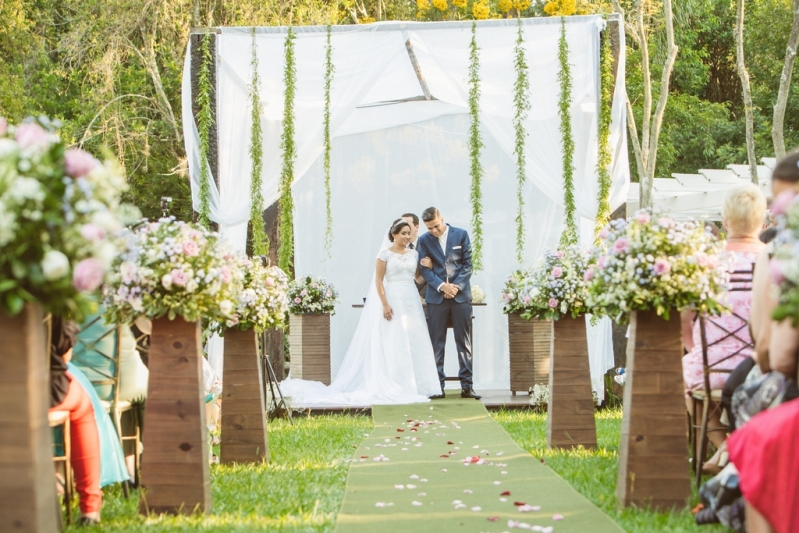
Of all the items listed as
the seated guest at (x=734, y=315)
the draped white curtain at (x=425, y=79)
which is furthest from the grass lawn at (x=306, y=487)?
the draped white curtain at (x=425, y=79)

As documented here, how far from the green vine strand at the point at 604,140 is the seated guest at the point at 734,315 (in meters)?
3.78

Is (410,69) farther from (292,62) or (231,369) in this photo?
(231,369)

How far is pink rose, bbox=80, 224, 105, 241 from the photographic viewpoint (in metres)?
2.73

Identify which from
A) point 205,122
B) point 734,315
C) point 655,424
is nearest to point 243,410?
point 655,424

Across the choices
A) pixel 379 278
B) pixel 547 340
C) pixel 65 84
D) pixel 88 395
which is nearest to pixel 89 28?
pixel 65 84

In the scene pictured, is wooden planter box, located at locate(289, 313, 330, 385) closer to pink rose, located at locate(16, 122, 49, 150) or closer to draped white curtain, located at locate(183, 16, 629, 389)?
draped white curtain, located at locate(183, 16, 629, 389)

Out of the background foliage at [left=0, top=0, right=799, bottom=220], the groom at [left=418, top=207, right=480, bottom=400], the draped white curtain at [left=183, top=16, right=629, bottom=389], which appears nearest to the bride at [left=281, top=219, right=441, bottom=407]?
the groom at [left=418, top=207, right=480, bottom=400]

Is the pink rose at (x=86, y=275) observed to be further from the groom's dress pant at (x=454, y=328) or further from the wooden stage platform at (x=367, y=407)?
the groom's dress pant at (x=454, y=328)

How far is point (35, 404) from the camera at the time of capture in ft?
9.82

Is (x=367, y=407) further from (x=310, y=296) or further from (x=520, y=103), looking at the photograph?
(x=520, y=103)

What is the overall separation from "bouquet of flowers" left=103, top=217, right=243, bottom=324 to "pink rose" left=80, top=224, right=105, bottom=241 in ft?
4.51

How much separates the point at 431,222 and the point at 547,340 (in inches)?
65.6

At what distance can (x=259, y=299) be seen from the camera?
5.97 metres

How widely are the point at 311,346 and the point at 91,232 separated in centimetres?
740
